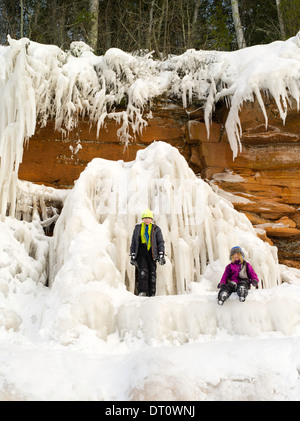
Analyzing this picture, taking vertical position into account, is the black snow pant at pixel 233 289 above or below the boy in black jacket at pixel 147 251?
below

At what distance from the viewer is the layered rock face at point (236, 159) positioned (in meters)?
8.15

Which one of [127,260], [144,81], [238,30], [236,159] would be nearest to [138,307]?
[127,260]

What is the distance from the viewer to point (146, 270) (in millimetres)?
4695

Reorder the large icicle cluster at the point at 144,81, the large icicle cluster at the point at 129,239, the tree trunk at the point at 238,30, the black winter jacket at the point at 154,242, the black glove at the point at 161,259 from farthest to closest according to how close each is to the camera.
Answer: the tree trunk at the point at 238,30
the large icicle cluster at the point at 144,81
the black winter jacket at the point at 154,242
the black glove at the point at 161,259
the large icicle cluster at the point at 129,239

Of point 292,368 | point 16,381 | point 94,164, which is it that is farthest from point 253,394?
point 94,164

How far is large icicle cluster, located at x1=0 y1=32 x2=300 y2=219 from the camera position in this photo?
313 inches

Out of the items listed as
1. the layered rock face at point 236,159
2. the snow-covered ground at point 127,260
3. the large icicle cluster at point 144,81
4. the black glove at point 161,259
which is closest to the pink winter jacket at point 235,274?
the snow-covered ground at point 127,260

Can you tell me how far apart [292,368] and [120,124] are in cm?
760

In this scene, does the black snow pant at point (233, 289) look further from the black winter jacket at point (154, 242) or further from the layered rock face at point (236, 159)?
the layered rock face at point (236, 159)

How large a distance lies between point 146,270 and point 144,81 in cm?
617

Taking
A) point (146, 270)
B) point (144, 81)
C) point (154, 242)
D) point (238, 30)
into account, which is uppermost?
point (238, 30)

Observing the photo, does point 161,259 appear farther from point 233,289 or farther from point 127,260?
point 233,289

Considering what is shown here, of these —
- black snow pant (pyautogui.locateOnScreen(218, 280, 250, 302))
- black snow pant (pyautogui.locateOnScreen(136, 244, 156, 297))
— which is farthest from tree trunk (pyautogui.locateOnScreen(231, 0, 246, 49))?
black snow pant (pyautogui.locateOnScreen(218, 280, 250, 302))

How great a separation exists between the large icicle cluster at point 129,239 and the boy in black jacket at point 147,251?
1.07ft
